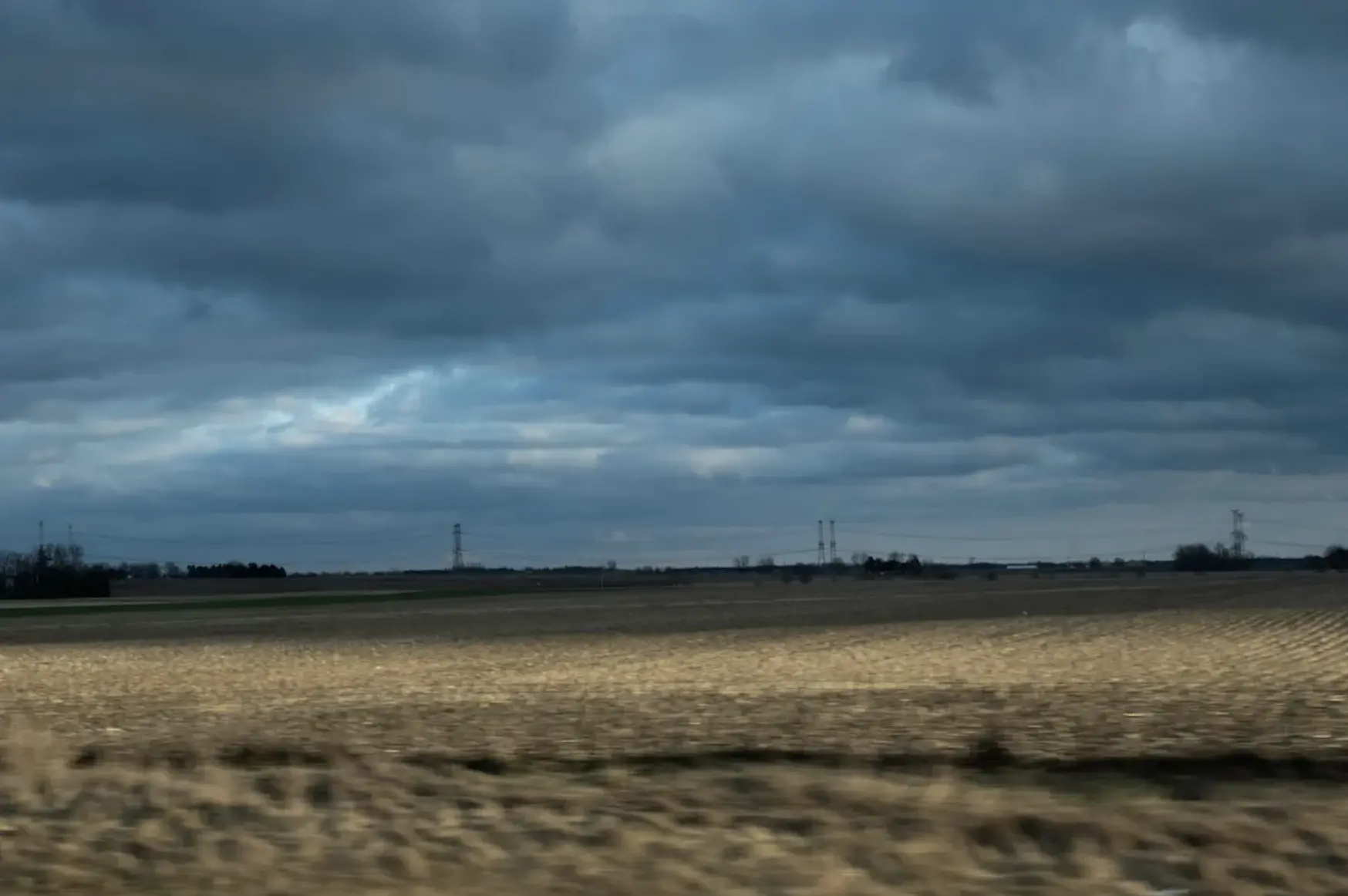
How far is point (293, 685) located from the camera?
30.7m

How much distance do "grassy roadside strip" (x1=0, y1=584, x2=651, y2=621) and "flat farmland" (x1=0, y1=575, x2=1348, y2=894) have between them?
73509 millimetres

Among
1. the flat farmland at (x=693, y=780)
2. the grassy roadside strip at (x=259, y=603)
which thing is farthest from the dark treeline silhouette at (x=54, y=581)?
the flat farmland at (x=693, y=780)

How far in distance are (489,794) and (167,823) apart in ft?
9.19

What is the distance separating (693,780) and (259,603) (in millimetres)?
107990

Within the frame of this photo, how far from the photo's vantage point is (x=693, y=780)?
46.8 feet

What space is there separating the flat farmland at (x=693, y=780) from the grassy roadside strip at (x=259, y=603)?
7351 centimetres

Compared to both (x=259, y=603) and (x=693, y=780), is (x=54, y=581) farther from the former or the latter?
(x=693, y=780)

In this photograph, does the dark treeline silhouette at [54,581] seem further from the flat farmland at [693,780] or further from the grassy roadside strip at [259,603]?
the flat farmland at [693,780]

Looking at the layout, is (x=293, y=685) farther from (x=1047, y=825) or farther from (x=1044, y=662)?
(x=1047, y=825)

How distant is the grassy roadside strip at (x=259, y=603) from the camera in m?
103

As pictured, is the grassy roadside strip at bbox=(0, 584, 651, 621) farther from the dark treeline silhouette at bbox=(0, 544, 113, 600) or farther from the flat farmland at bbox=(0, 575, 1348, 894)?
the flat farmland at bbox=(0, 575, 1348, 894)

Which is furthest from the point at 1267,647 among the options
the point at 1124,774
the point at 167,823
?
the point at 167,823

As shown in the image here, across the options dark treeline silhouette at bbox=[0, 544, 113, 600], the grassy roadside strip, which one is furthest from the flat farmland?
dark treeline silhouette at bbox=[0, 544, 113, 600]

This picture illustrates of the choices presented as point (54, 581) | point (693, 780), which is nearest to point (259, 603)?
point (54, 581)
